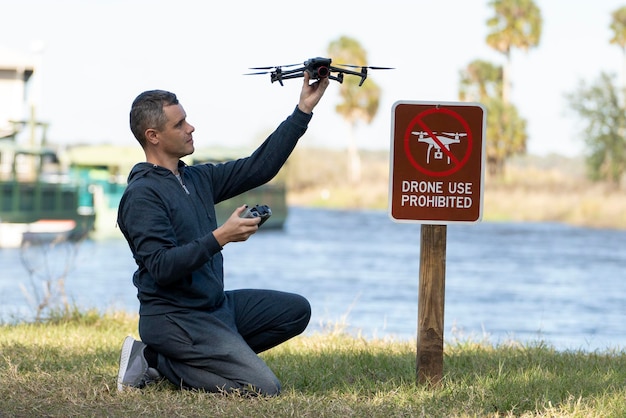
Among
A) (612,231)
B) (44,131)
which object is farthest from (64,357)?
(612,231)

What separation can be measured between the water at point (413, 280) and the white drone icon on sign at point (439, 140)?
291 cm

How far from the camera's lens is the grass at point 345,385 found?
17.9 feet

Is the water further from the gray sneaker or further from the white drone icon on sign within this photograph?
the gray sneaker

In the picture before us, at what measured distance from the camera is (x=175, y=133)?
589 centimetres

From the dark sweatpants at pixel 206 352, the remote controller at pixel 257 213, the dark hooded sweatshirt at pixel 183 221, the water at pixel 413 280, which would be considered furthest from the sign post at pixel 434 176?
the water at pixel 413 280

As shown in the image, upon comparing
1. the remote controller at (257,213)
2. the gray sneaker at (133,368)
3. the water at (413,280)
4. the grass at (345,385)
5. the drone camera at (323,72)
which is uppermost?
the drone camera at (323,72)

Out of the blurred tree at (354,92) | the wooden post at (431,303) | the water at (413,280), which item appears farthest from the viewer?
the blurred tree at (354,92)

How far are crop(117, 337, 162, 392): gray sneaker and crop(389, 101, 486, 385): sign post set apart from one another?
144 centimetres

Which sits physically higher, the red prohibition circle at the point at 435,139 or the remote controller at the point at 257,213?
the red prohibition circle at the point at 435,139

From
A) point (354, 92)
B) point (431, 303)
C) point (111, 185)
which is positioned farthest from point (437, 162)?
point (354, 92)

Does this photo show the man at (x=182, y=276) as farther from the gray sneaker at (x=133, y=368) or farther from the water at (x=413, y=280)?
the water at (x=413, y=280)

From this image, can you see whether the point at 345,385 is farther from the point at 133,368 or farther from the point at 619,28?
the point at 619,28

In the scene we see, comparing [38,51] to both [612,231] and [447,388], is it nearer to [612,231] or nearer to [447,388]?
[612,231]

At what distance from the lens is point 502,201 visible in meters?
63.1
